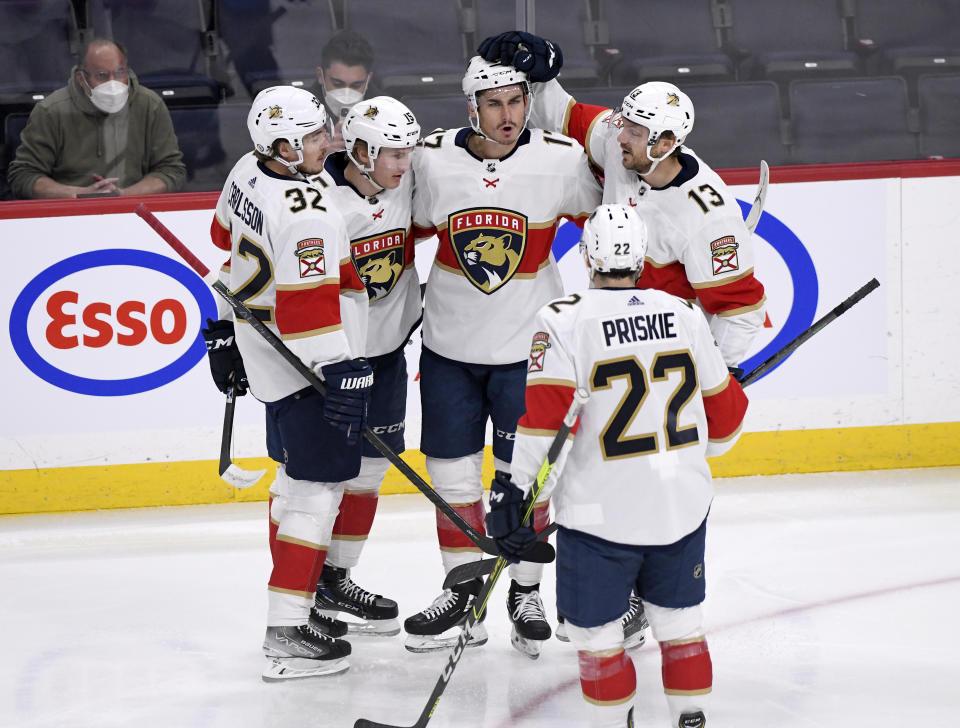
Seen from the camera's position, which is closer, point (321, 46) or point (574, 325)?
point (574, 325)

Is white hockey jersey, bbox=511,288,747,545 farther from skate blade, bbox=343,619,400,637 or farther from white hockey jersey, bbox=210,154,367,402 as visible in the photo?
skate blade, bbox=343,619,400,637

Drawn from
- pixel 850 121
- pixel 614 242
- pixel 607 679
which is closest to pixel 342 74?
pixel 850 121

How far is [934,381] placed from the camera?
15.2 ft

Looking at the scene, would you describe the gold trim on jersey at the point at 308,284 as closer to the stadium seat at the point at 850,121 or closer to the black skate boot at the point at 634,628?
the black skate boot at the point at 634,628

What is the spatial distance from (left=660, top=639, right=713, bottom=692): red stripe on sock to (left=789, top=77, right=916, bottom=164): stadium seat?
9.08ft

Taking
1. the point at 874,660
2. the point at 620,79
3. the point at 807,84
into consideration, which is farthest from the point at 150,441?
the point at 807,84

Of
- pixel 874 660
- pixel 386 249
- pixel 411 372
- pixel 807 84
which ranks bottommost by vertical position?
pixel 874 660

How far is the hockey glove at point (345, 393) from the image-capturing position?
9.14ft

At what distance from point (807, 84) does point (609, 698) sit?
3248mm

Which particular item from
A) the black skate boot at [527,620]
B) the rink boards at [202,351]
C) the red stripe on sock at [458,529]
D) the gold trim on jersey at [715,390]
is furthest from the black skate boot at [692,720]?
the rink boards at [202,351]

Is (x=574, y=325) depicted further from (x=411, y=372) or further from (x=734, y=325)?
(x=411, y=372)

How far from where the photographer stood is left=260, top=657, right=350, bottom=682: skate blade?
3008 millimetres

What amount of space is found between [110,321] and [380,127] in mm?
1776

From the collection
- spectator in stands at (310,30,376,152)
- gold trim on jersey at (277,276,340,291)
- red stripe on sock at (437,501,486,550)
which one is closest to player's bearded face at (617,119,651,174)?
gold trim on jersey at (277,276,340,291)
